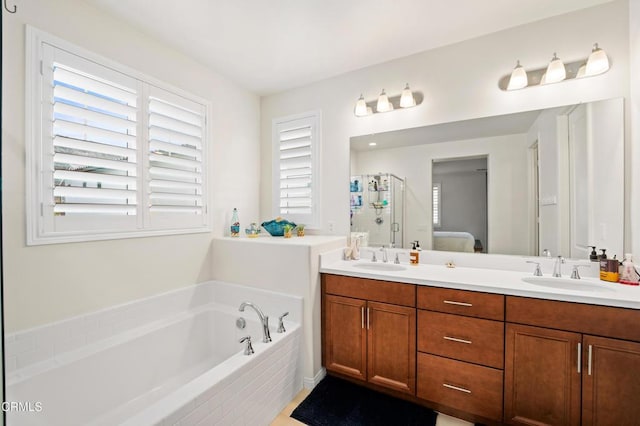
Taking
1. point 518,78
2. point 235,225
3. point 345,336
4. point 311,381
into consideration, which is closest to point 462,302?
point 345,336

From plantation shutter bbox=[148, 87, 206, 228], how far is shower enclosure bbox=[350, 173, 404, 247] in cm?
142

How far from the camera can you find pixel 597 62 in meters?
1.76

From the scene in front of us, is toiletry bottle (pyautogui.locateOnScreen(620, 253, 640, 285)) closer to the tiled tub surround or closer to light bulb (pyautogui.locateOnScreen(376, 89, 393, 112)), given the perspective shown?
light bulb (pyautogui.locateOnScreen(376, 89, 393, 112))

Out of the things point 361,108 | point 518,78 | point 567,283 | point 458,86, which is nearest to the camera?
point 567,283

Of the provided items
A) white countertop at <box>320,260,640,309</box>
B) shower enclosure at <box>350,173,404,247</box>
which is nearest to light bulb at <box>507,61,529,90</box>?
shower enclosure at <box>350,173,404,247</box>

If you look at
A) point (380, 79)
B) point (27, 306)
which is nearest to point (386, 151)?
point (380, 79)

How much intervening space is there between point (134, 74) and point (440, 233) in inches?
103

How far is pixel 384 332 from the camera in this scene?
1.93 metres

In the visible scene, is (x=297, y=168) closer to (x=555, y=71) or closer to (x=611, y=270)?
(x=555, y=71)

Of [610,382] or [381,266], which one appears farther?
[381,266]

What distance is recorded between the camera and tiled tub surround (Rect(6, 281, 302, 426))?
1.42 metres

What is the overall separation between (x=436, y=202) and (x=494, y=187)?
0.42 m

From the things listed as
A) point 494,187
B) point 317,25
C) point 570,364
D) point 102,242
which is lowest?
point 570,364

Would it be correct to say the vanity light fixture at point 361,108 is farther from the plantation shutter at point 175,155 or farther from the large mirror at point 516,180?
the plantation shutter at point 175,155
